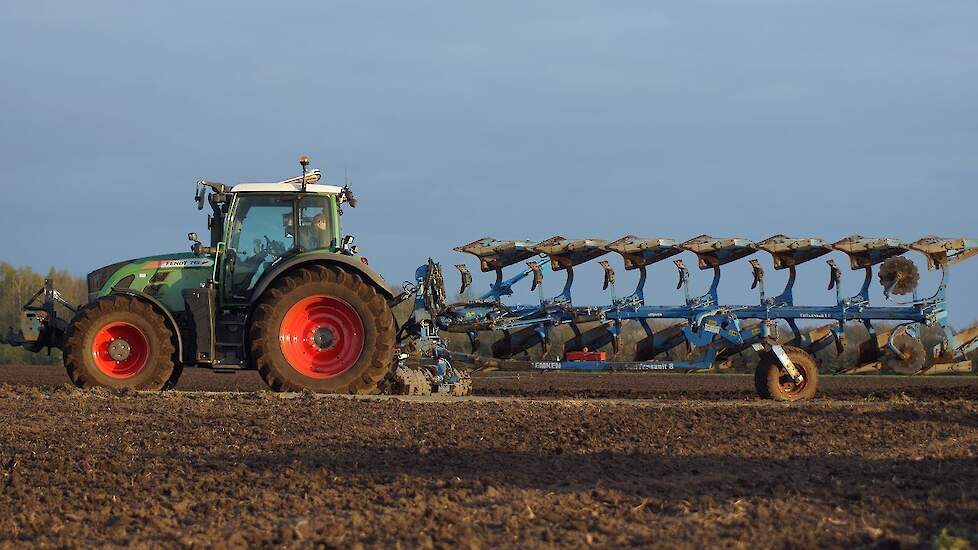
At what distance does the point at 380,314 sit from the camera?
14.0 m

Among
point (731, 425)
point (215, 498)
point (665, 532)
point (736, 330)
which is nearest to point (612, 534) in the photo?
point (665, 532)

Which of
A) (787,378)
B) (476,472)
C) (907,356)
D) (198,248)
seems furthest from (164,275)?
(907,356)

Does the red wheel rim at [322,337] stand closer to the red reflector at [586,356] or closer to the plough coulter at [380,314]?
the plough coulter at [380,314]

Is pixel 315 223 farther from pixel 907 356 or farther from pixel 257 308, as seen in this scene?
pixel 907 356

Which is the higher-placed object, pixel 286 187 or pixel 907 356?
pixel 286 187

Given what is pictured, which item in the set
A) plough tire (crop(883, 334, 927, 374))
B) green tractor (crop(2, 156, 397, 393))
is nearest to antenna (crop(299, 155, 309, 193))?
green tractor (crop(2, 156, 397, 393))

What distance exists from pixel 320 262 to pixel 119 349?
2.55 meters

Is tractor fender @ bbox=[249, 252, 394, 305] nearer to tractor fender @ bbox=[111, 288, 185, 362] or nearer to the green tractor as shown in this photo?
the green tractor

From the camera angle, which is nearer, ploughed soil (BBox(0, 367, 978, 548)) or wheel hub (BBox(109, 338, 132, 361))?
ploughed soil (BBox(0, 367, 978, 548))

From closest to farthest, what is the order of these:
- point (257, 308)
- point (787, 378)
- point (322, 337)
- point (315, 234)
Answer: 1. point (257, 308)
2. point (322, 337)
3. point (315, 234)
4. point (787, 378)

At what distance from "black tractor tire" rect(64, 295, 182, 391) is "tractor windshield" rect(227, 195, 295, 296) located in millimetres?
1015

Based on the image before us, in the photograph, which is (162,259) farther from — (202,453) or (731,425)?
(731,425)

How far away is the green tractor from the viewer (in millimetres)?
13922

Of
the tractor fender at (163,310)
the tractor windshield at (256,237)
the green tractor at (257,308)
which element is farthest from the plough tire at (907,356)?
the tractor fender at (163,310)
